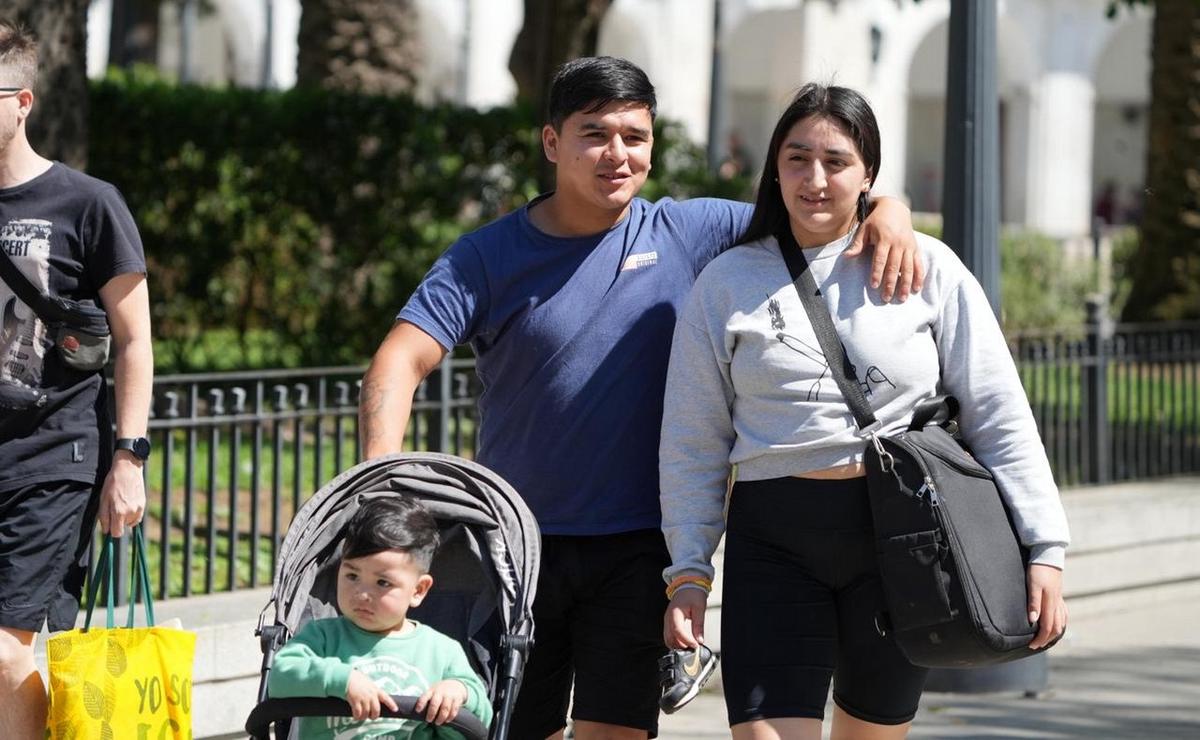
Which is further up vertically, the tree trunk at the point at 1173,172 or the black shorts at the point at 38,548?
the tree trunk at the point at 1173,172

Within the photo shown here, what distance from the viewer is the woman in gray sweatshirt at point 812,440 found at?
3904 mm

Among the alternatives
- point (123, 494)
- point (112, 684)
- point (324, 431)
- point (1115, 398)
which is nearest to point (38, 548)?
point (123, 494)

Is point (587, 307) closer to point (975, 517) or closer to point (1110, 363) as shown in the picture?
point (975, 517)

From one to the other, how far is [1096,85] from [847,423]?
43.7 m

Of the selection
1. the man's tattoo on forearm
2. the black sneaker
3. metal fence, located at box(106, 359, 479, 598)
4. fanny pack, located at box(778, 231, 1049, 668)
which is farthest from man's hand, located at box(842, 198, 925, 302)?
metal fence, located at box(106, 359, 479, 598)

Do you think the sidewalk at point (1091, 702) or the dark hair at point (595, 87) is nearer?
the dark hair at point (595, 87)

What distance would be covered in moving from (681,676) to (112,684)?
52.4 inches

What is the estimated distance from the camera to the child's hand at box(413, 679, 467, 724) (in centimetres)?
369

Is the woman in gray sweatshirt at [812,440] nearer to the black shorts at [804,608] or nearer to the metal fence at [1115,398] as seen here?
the black shorts at [804,608]

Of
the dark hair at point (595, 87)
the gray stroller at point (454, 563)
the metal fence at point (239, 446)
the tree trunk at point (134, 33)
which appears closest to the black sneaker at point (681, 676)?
the gray stroller at point (454, 563)

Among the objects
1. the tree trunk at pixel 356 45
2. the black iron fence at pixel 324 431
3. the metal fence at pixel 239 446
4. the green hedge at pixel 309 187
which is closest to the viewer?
the metal fence at pixel 239 446

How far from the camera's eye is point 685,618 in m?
3.90

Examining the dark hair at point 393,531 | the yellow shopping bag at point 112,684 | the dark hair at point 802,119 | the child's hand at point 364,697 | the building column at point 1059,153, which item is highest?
the building column at point 1059,153

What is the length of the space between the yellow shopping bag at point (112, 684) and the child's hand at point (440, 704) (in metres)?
0.92
